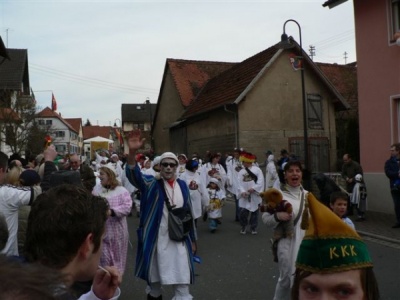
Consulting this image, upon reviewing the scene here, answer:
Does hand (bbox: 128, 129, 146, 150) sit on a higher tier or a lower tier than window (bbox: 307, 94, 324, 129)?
lower

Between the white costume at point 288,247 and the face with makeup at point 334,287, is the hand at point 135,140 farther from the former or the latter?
the face with makeup at point 334,287

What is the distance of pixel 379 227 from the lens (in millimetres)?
11852

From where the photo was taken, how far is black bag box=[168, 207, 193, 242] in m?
5.52

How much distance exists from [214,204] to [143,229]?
7.15m

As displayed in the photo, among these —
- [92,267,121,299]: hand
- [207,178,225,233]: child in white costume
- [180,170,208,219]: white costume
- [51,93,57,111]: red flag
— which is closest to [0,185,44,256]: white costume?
[92,267,121,299]: hand

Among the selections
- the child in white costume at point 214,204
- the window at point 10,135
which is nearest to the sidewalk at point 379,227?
the child in white costume at point 214,204

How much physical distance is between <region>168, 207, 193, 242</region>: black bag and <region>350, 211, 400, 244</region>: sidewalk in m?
5.96

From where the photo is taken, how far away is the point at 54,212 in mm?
2303

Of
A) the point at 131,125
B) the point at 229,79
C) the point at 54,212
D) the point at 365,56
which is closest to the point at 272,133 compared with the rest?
the point at 229,79

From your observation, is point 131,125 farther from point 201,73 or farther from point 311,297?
point 311,297

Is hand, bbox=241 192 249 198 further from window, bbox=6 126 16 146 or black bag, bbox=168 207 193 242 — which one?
window, bbox=6 126 16 146

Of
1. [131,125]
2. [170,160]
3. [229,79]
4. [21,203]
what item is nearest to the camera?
[21,203]

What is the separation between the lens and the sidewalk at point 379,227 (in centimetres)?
1057

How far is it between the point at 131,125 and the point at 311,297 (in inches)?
3372
